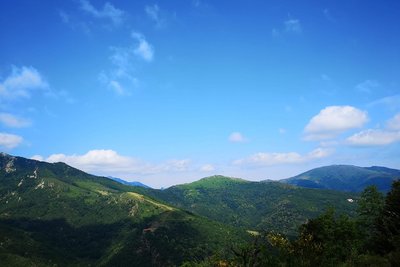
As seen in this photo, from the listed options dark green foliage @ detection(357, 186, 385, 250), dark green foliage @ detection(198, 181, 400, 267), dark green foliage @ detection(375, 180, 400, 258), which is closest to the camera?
dark green foliage @ detection(198, 181, 400, 267)

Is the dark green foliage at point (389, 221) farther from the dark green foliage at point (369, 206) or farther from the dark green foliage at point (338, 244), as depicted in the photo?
the dark green foliage at point (369, 206)

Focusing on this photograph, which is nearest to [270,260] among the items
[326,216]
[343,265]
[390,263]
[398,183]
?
[343,265]

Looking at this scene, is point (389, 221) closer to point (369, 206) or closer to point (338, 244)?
point (338, 244)

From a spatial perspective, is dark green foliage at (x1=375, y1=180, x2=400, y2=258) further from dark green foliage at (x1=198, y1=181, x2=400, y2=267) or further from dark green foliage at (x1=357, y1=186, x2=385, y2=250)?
dark green foliage at (x1=357, y1=186, x2=385, y2=250)

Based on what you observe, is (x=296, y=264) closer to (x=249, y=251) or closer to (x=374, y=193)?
(x=249, y=251)

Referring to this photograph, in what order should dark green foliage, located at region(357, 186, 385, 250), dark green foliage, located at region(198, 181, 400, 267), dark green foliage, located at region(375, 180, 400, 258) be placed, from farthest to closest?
1. dark green foliage, located at region(357, 186, 385, 250)
2. dark green foliage, located at region(375, 180, 400, 258)
3. dark green foliage, located at region(198, 181, 400, 267)

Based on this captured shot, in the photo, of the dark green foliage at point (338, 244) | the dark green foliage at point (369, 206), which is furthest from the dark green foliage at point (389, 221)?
the dark green foliage at point (369, 206)

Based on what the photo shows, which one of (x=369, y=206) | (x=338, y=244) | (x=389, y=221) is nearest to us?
(x=389, y=221)

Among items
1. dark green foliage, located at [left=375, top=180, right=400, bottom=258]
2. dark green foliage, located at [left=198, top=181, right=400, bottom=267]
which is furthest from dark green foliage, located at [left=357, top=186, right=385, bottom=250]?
dark green foliage, located at [left=375, top=180, right=400, bottom=258]

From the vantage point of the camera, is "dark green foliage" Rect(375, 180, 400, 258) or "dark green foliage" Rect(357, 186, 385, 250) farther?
"dark green foliage" Rect(357, 186, 385, 250)

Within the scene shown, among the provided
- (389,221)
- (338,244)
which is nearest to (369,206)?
(389,221)

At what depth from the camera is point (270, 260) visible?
2409 inches

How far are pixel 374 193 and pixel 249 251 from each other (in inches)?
3236

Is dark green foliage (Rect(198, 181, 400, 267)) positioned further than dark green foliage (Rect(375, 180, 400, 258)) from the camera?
No
